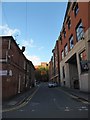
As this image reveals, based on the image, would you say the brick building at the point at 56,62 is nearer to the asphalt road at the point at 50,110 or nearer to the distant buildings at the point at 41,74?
the distant buildings at the point at 41,74

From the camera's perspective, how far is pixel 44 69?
383 feet

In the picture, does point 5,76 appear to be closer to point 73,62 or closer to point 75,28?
point 75,28

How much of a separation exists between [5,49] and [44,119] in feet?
41.0

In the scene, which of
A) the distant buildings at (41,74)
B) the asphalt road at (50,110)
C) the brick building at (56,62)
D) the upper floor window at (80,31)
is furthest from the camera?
the distant buildings at (41,74)

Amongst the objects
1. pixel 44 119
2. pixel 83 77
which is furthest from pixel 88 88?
pixel 44 119

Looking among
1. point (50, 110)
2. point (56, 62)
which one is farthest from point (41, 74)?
point (50, 110)

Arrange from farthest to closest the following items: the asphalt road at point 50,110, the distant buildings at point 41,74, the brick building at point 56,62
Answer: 1. the distant buildings at point 41,74
2. the brick building at point 56,62
3. the asphalt road at point 50,110

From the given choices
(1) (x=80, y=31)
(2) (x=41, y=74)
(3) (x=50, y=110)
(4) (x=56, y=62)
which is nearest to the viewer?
(3) (x=50, y=110)

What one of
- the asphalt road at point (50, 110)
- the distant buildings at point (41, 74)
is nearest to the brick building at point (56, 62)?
the distant buildings at point (41, 74)

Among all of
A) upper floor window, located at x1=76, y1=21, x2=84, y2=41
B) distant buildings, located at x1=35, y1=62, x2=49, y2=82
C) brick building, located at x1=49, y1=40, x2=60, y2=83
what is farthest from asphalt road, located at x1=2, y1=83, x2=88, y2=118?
distant buildings, located at x1=35, y1=62, x2=49, y2=82

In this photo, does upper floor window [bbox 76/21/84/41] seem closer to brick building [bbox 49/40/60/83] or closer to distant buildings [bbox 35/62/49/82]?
brick building [bbox 49/40/60/83]

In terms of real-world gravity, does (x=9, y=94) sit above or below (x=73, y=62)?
below

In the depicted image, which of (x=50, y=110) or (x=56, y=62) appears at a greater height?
(x=56, y=62)

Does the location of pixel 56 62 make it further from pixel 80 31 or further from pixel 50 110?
pixel 50 110
